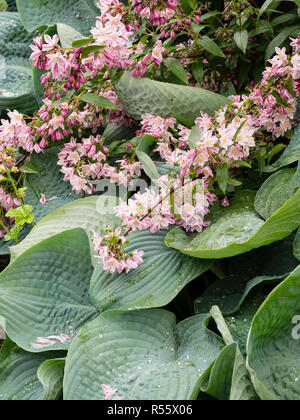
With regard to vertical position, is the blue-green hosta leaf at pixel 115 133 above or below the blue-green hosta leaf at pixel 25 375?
above

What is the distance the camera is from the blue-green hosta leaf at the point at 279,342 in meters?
0.84

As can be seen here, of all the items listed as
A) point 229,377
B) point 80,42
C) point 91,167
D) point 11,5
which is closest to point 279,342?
point 229,377

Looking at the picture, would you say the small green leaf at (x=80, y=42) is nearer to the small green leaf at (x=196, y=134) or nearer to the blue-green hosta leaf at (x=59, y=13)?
the small green leaf at (x=196, y=134)

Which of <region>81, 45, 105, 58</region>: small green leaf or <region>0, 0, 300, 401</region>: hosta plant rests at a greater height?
<region>81, 45, 105, 58</region>: small green leaf

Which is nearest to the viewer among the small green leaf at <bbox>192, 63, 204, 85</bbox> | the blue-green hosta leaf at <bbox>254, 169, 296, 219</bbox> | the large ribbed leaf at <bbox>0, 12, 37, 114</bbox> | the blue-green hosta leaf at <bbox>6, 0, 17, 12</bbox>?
the blue-green hosta leaf at <bbox>254, 169, 296, 219</bbox>

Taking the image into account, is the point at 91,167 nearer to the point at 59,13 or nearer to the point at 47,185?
the point at 47,185

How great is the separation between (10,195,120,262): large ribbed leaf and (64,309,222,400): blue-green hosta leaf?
0.79 ft

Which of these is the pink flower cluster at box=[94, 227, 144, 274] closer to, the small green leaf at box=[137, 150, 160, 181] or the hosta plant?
the hosta plant

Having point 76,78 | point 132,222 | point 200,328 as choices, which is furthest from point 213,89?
point 200,328

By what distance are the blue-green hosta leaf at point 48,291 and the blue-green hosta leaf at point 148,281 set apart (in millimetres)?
72

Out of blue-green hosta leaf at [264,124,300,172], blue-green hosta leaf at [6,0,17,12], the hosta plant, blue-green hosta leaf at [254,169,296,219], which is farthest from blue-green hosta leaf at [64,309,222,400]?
blue-green hosta leaf at [6,0,17,12]

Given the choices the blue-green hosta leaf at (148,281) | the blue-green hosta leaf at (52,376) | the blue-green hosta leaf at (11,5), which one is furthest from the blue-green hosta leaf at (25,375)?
the blue-green hosta leaf at (11,5)

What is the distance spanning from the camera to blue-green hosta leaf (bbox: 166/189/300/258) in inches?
36.0

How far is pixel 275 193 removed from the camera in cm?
104
